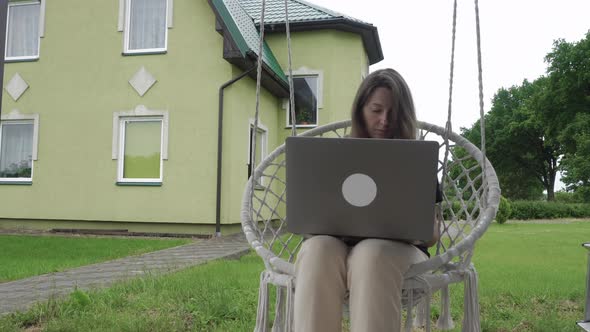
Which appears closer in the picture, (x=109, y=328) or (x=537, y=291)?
(x=109, y=328)

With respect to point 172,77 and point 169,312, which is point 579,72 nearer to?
point 172,77

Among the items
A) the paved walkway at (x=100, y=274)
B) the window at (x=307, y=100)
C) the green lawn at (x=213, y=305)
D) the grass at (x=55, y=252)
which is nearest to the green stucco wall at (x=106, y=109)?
the grass at (x=55, y=252)

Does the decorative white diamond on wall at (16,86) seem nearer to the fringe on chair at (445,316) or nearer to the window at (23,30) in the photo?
the window at (23,30)

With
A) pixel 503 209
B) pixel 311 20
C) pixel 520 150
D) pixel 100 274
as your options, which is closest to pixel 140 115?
pixel 311 20

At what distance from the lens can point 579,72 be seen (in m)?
20.9

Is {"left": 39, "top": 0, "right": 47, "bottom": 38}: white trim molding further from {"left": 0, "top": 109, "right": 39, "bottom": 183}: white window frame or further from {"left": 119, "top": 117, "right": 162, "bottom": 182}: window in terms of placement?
{"left": 119, "top": 117, "right": 162, "bottom": 182}: window

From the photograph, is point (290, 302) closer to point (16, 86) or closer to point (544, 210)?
point (16, 86)

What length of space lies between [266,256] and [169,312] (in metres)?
0.79

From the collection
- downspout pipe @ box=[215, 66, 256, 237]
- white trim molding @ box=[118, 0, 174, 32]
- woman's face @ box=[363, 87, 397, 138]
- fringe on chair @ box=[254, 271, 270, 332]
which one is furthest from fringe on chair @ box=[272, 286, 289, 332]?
white trim molding @ box=[118, 0, 174, 32]

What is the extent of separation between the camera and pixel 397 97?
185 cm

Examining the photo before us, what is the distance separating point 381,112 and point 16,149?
284 inches

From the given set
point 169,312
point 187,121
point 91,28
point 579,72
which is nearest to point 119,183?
point 187,121

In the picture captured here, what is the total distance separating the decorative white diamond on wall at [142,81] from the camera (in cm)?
686

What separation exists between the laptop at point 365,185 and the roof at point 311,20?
7468mm
